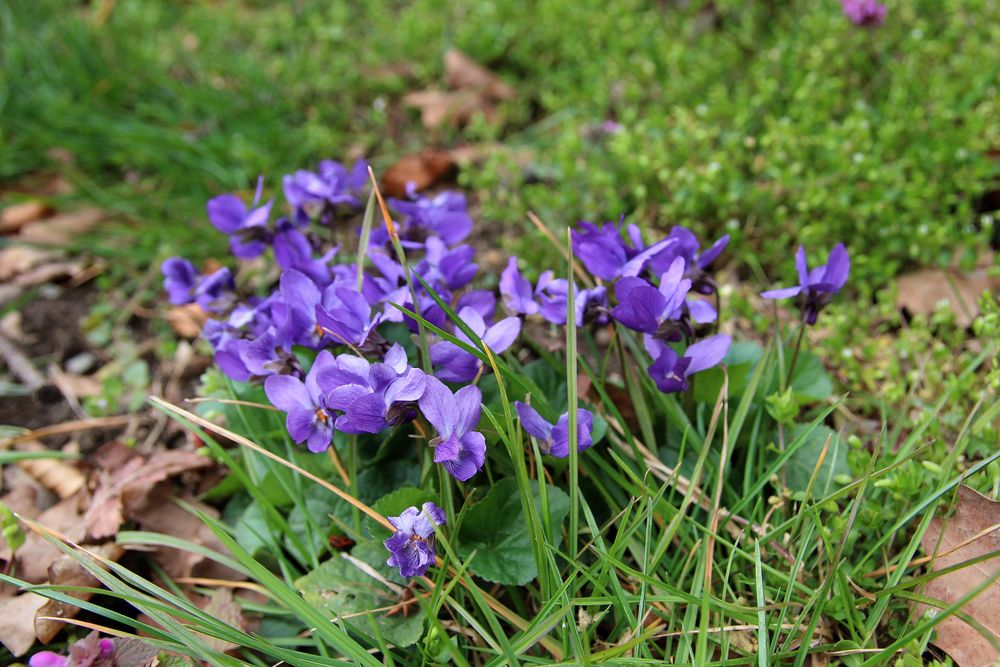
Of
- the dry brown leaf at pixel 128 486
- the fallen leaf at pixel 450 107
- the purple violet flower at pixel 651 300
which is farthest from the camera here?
the fallen leaf at pixel 450 107

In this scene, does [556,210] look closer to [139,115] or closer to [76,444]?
[76,444]

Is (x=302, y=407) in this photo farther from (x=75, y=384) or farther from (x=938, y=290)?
(x=938, y=290)

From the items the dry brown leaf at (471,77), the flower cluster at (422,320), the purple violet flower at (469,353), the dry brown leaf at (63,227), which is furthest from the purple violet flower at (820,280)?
the dry brown leaf at (63,227)

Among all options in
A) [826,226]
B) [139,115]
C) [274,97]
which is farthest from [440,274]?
[139,115]

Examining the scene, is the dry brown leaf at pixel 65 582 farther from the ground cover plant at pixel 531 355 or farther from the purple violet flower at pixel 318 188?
the purple violet flower at pixel 318 188

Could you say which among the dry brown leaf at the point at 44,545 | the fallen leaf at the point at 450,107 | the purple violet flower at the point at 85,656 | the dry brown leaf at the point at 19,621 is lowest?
the dry brown leaf at the point at 44,545

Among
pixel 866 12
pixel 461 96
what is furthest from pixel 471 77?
pixel 866 12
